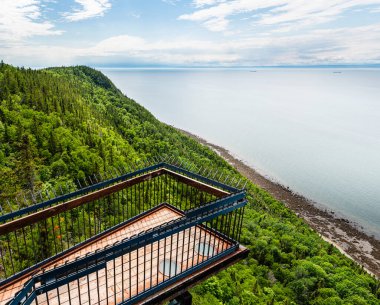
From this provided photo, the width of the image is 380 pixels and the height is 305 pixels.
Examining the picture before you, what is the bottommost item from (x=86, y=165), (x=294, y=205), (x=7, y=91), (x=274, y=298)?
(x=294, y=205)

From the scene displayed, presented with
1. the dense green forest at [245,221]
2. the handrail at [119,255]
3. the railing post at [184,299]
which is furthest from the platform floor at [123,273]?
the dense green forest at [245,221]

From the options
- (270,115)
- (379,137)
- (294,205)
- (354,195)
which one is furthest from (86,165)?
(270,115)

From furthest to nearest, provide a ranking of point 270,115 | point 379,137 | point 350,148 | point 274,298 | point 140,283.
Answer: point 270,115 → point 379,137 → point 350,148 → point 274,298 → point 140,283

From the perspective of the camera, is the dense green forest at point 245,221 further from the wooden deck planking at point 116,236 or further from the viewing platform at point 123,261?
the viewing platform at point 123,261

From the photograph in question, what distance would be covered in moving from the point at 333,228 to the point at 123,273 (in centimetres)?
4535

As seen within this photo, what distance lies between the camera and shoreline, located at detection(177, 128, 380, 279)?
36.7 meters

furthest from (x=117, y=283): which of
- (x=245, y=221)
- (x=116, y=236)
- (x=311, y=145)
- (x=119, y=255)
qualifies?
(x=311, y=145)

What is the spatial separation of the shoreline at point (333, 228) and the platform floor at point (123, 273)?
38.0 m

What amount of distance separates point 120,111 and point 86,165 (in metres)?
60.9

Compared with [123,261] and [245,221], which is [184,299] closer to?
[123,261]

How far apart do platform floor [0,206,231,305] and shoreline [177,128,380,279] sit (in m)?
38.0

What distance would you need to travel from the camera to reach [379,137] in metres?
87.6

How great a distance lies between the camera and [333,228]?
1671 inches

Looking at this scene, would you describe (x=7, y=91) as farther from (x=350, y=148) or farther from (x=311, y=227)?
(x=350, y=148)
